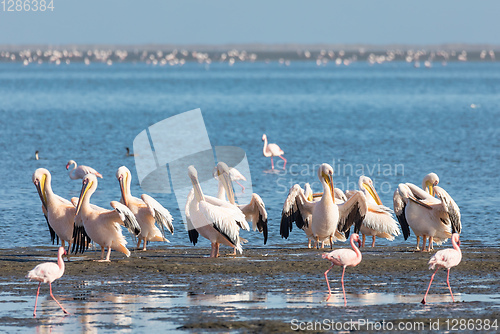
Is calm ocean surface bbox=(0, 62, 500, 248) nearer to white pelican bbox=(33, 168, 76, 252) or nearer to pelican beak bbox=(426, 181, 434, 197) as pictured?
pelican beak bbox=(426, 181, 434, 197)

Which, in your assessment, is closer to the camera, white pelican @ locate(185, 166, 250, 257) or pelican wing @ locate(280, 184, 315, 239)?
white pelican @ locate(185, 166, 250, 257)

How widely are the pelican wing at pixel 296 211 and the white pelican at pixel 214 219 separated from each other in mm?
902

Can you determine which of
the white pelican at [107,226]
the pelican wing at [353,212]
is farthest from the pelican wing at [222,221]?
the pelican wing at [353,212]

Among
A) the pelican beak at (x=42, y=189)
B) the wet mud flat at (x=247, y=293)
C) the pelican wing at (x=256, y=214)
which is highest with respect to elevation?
the pelican beak at (x=42, y=189)

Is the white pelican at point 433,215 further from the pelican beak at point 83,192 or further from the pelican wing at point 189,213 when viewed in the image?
the pelican beak at point 83,192

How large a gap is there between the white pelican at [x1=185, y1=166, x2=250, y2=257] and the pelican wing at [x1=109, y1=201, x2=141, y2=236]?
2.75ft

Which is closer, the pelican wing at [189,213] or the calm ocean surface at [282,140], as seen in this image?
the pelican wing at [189,213]

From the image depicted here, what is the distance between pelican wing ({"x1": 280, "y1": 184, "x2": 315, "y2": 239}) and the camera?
11.3m

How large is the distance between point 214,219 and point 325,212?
1527mm

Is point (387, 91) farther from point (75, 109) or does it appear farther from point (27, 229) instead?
point (27, 229)

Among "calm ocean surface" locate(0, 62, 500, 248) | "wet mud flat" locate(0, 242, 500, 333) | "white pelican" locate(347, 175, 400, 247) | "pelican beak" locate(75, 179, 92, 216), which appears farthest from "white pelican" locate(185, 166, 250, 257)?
"white pelican" locate(347, 175, 400, 247)

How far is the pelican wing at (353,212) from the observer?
1091cm

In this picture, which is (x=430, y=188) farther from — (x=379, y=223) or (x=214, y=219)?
(x=214, y=219)

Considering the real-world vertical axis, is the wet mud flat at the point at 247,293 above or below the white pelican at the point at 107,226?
below
